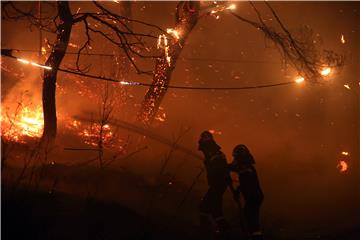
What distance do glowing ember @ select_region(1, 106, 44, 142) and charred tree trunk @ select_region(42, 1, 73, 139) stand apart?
2799 mm

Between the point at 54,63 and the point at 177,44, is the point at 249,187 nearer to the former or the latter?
the point at 54,63

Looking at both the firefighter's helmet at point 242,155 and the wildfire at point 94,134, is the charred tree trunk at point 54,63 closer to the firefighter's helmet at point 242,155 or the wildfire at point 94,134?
the wildfire at point 94,134

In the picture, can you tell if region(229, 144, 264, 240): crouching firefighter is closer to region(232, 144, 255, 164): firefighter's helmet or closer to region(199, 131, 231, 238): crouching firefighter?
region(232, 144, 255, 164): firefighter's helmet

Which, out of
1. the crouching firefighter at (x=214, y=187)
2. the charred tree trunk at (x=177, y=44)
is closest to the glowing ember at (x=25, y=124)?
the charred tree trunk at (x=177, y=44)

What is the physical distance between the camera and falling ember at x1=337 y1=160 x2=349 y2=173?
54.2 feet

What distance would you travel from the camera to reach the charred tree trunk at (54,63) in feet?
35.1

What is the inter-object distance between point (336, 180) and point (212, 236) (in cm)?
826

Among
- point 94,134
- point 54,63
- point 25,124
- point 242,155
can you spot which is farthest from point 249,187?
point 25,124

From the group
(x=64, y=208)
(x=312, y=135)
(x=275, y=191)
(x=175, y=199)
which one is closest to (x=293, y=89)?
(x=312, y=135)

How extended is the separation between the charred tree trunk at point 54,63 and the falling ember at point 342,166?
10873mm

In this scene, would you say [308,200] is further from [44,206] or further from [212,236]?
[44,206]

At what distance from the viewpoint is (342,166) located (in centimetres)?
1677

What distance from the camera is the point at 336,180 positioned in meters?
15.6

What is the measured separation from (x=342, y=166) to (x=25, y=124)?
11651 millimetres
